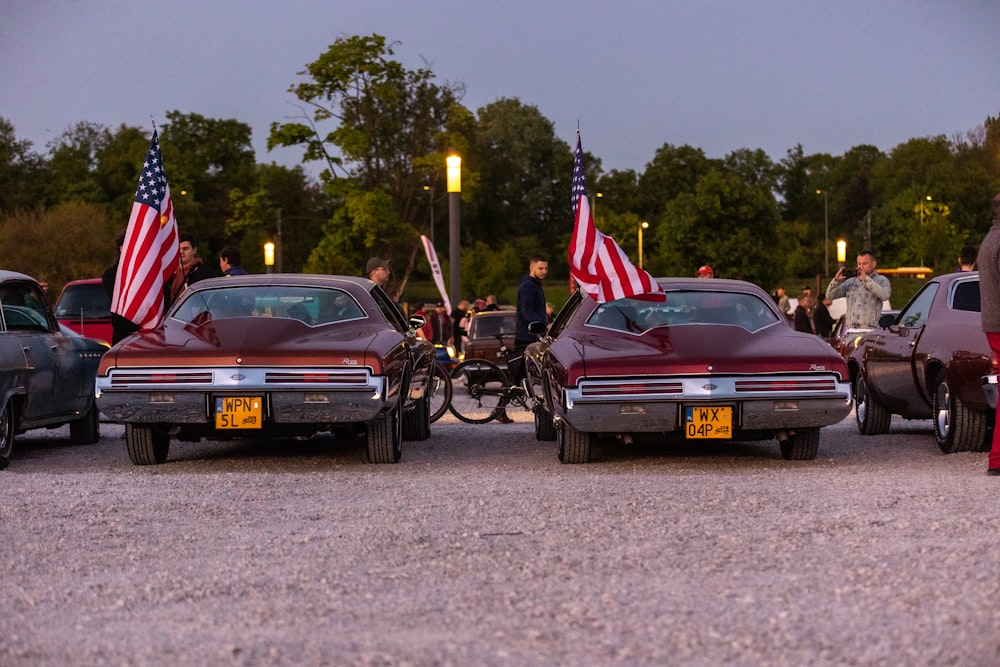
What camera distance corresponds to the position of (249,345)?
34.6 ft

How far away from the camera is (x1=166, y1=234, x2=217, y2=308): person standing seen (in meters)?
14.3

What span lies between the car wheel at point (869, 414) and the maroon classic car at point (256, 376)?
4.63m

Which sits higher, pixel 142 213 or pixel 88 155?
pixel 88 155

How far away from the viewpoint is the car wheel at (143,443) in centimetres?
1102

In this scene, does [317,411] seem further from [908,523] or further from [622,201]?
[622,201]

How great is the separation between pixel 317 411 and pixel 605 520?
3.29 meters

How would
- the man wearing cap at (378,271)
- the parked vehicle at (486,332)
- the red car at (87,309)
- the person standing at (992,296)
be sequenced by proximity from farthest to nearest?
the parked vehicle at (486,332) → the red car at (87,309) → the man wearing cap at (378,271) → the person standing at (992,296)

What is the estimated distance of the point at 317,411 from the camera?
10.3 metres

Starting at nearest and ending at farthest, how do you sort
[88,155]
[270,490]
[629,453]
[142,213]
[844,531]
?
[844,531]
[270,490]
[629,453]
[142,213]
[88,155]

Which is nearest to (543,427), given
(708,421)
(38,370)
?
(708,421)

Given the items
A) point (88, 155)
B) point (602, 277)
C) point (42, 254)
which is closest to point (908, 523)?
point (602, 277)

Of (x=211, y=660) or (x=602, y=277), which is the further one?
(x=602, y=277)

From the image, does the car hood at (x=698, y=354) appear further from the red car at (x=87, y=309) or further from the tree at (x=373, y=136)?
the tree at (x=373, y=136)

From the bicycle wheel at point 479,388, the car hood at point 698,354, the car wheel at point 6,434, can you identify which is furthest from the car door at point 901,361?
the car wheel at point 6,434
